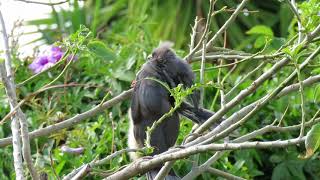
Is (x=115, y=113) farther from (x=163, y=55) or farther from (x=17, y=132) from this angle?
(x=17, y=132)

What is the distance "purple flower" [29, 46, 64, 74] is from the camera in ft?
14.7

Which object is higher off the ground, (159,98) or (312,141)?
(312,141)

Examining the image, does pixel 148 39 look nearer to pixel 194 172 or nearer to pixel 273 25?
pixel 194 172

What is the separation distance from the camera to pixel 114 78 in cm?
434

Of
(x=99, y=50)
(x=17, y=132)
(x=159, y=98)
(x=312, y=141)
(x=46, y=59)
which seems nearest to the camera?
(x=312, y=141)

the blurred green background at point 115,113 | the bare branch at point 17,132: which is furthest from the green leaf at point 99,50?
the blurred green background at point 115,113

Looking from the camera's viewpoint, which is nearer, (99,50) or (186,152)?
(186,152)

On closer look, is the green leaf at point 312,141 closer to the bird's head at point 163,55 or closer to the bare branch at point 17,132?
the bare branch at point 17,132

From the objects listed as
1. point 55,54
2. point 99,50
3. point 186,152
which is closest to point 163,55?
point 55,54

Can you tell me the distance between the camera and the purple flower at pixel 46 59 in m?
4.47

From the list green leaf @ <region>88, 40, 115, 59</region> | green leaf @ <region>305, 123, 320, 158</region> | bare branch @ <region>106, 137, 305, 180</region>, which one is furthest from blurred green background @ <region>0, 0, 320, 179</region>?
green leaf @ <region>305, 123, 320, 158</region>

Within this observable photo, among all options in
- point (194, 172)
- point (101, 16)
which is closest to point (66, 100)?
→ point (194, 172)

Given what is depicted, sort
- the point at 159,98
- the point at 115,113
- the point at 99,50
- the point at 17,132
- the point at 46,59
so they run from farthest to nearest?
the point at 46,59
the point at 115,113
the point at 159,98
the point at 99,50
the point at 17,132

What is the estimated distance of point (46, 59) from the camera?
14.7 feet
